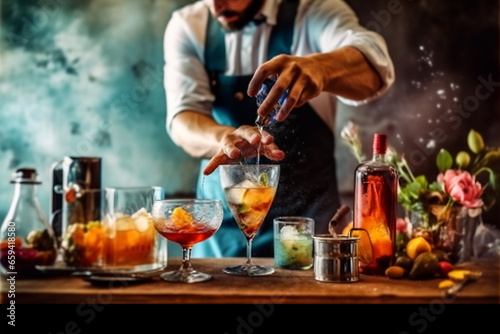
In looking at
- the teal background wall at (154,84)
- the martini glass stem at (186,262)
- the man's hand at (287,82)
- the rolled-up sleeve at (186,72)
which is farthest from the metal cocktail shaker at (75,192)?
the teal background wall at (154,84)

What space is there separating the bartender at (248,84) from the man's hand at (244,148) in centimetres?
29

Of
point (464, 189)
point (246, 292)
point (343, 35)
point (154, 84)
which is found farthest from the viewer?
point (154, 84)

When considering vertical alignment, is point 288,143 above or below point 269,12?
below

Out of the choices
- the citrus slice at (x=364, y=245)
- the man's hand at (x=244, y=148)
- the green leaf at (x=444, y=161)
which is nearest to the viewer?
the citrus slice at (x=364, y=245)

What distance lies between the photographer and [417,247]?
3.96ft

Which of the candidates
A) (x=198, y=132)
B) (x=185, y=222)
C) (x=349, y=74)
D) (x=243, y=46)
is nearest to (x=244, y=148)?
(x=185, y=222)

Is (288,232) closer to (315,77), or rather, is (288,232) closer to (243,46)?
(315,77)

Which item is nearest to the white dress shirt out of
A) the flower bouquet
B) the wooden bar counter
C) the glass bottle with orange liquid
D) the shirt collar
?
the shirt collar

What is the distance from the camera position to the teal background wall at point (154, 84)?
2.58 metres

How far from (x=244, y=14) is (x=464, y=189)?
105cm

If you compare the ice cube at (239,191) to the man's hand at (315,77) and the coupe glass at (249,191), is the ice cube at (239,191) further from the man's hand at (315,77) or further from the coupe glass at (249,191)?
the man's hand at (315,77)

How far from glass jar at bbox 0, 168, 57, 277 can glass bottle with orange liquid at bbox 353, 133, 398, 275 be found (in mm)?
648

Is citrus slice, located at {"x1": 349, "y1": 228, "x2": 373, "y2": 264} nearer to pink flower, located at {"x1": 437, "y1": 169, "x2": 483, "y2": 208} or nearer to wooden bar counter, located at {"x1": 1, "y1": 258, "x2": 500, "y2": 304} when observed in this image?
wooden bar counter, located at {"x1": 1, "y1": 258, "x2": 500, "y2": 304}
